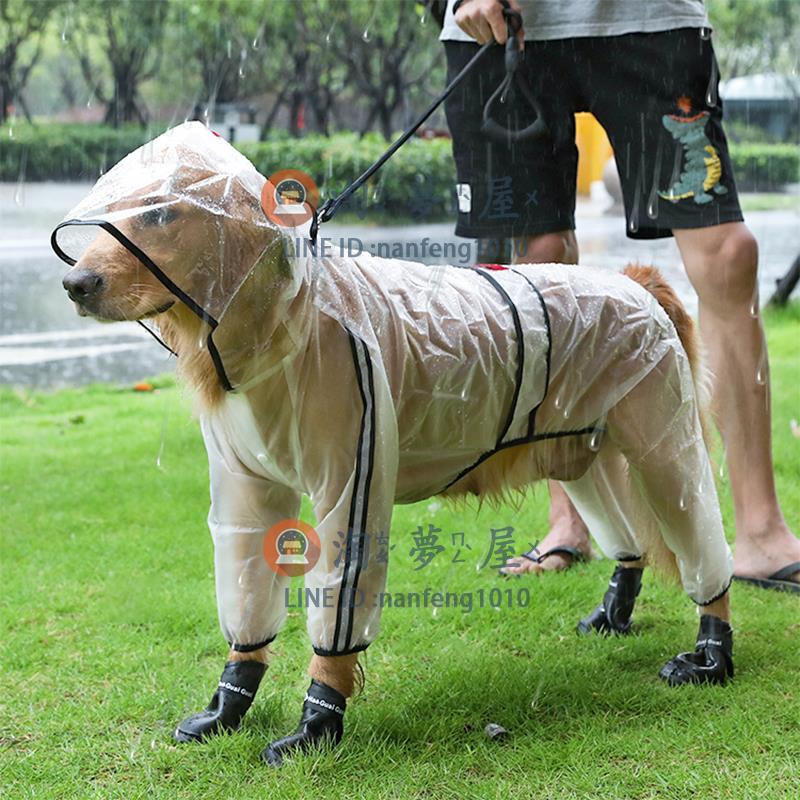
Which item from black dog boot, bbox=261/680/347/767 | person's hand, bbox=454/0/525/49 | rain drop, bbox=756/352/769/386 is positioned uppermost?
person's hand, bbox=454/0/525/49

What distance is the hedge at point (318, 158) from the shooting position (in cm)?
1256

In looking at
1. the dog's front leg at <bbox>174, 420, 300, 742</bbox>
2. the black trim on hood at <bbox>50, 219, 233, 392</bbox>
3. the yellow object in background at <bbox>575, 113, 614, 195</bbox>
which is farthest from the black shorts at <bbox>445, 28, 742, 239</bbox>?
the yellow object in background at <bbox>575, 113, 614, 195</bbox>

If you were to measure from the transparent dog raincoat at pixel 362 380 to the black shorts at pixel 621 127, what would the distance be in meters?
0.56

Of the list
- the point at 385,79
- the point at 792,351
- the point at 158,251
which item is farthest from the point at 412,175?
the point at 158,251

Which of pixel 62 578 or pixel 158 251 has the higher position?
pixel 158 251

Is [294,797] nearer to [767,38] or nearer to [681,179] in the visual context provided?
[681,179]

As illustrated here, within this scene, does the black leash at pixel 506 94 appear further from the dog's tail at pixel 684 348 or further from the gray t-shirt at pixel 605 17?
the dog's tail at pixel 684 348

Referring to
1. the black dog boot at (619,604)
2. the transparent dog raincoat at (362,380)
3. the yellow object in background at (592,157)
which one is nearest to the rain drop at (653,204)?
the transparent dog raincoat at (362,380)

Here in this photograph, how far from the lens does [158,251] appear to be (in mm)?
2273

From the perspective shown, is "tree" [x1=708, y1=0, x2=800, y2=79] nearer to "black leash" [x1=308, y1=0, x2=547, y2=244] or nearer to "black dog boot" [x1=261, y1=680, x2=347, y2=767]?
"black leash" [x1=308, y1=0, x2=547, y2=244]

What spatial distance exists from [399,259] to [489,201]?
2.95ft

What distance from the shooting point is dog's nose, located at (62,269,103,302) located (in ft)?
7.29

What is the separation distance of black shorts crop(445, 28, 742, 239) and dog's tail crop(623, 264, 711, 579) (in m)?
0.38

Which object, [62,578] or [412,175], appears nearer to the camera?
[62,578]
